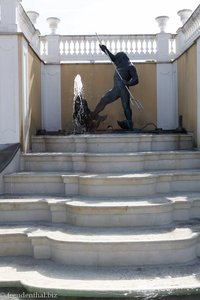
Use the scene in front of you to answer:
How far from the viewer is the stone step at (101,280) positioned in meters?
3.40

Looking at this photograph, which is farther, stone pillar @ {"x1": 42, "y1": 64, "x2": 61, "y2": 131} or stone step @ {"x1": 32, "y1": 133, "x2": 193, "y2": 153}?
stone pillar @ {"x1": 42, "y1": 64, "x2": 61, "y2": 131}

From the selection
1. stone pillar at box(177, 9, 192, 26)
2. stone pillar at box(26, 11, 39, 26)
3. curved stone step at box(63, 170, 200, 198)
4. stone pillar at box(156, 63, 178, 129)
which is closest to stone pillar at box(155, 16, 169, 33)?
stone pillar at box(177, 9, 192, 26)

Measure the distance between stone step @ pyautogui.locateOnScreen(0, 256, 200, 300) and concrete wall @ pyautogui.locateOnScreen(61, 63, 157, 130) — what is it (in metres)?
5.61

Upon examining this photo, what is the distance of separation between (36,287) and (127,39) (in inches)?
290

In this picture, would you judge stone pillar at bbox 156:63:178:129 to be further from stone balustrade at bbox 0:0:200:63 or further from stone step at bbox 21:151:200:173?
stone step at bbox 21:151:200:173

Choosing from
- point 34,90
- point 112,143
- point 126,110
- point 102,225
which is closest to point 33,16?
point 34,90

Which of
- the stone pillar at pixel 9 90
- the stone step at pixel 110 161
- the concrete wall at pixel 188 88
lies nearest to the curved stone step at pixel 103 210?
the stone step at pixel 110 161

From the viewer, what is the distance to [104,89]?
930 centimetres

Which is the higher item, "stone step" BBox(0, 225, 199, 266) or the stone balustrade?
the stone balustrade

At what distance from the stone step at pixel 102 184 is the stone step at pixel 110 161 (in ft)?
1.04

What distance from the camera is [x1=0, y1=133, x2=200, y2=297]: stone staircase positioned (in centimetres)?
369

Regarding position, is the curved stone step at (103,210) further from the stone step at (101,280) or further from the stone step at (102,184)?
the stone step at (101,280)

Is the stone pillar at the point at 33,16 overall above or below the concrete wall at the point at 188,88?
above

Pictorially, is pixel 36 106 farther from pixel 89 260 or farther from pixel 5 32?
pixel 89 260
